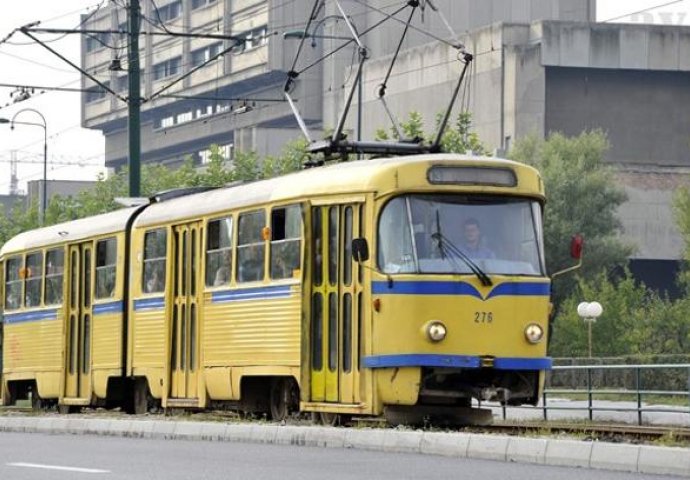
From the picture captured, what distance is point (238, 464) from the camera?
54.9 feet

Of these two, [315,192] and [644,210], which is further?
[644,210]

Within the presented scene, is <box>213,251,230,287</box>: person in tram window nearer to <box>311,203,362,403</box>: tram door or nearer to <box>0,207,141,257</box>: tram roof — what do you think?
<box>311,203,362,403</box>: tram door

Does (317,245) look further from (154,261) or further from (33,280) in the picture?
(33,280)

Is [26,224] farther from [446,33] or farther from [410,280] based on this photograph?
[410,280]

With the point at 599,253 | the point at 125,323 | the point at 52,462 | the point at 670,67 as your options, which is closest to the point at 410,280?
the point at 52,462

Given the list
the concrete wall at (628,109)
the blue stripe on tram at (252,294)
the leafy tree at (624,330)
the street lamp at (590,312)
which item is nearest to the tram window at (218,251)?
the blue stripe on tram at (252,294)

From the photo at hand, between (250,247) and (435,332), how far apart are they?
147 inches

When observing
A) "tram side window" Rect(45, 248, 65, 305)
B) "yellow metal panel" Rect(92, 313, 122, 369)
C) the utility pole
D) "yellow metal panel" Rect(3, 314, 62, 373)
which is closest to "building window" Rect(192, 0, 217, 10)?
the utility pole

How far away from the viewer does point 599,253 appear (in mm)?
76250

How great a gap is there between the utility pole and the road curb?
14.4 metres

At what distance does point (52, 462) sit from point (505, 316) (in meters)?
7.30

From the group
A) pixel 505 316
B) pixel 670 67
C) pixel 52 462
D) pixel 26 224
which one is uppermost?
pixel 670 67

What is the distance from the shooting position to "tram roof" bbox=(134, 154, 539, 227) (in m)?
23.3

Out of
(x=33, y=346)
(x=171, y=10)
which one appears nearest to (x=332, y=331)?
(x=33, y=346)
